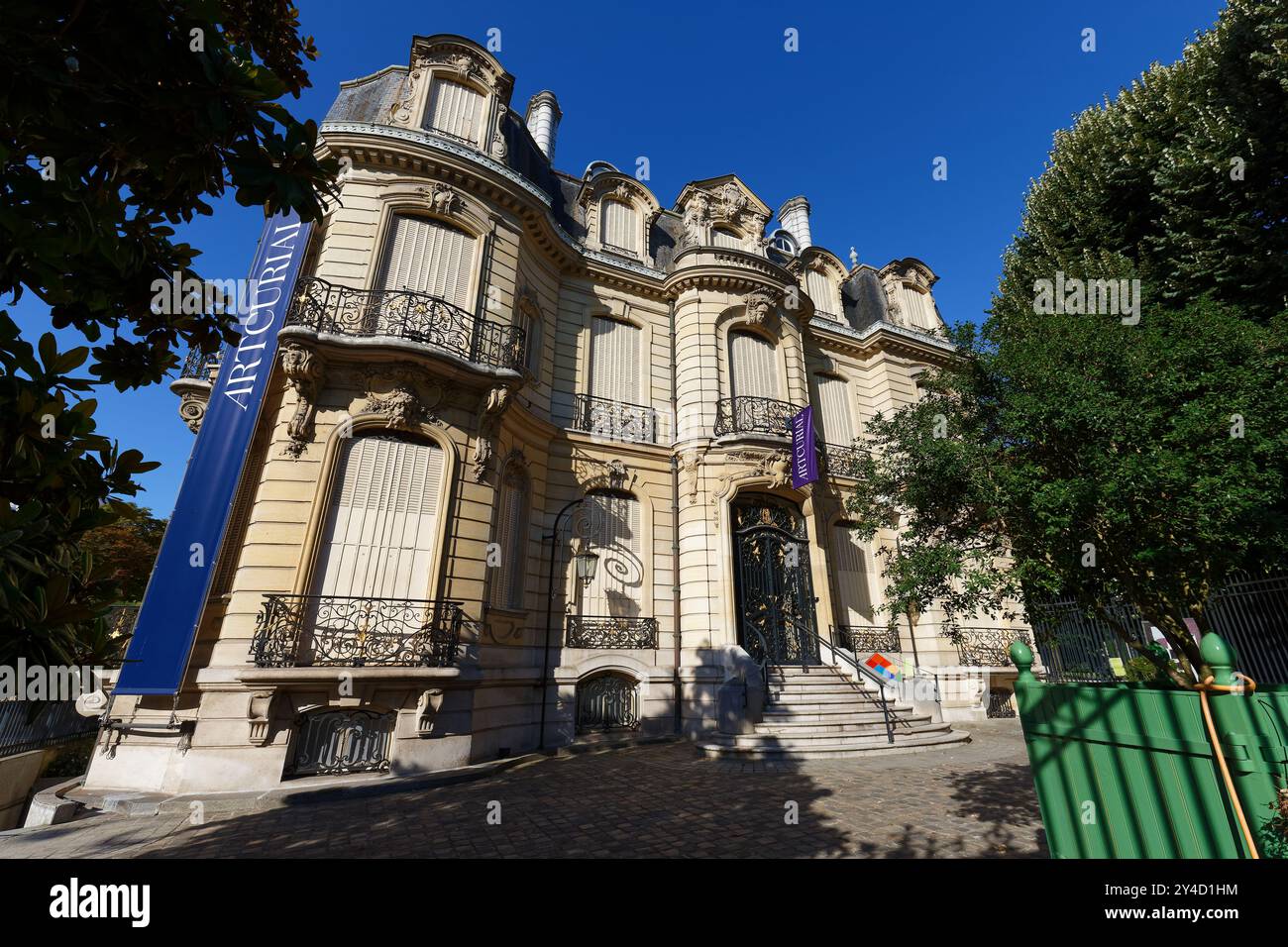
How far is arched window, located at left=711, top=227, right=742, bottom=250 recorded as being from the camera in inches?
664

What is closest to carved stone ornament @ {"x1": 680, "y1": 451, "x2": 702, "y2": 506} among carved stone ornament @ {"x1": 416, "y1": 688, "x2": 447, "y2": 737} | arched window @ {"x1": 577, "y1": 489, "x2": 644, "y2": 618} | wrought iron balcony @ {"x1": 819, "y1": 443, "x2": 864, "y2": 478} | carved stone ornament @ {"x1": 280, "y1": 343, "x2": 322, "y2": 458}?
arched window @ {"x1": 577, "y1": 489, "x2": 644, "y2": 618}

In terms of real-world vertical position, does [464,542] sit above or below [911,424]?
below

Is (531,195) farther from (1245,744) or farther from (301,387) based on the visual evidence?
(1245,744)

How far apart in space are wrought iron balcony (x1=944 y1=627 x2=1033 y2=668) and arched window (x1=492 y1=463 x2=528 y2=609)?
11.6 m

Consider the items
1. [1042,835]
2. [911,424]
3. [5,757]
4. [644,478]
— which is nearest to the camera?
[1042,835]

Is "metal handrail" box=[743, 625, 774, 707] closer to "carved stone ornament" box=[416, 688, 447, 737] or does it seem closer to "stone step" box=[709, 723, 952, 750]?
"stone step" box=[709, 723, 952, 750]

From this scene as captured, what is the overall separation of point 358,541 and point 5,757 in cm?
540

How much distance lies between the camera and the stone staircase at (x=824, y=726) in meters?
9.55

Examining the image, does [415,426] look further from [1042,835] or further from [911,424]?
[1042,835]

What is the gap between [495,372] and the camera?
34.9ft

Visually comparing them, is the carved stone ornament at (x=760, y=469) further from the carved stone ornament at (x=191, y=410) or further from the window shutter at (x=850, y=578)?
the carved stone ornament at (x=191, y=410)

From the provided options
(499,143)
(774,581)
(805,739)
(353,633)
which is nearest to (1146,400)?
(805,739)

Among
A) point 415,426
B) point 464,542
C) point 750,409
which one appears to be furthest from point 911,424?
point 415,426

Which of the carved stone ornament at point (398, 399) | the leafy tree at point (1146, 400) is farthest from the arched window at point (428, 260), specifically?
the leafy tree at point (1146, 400)
